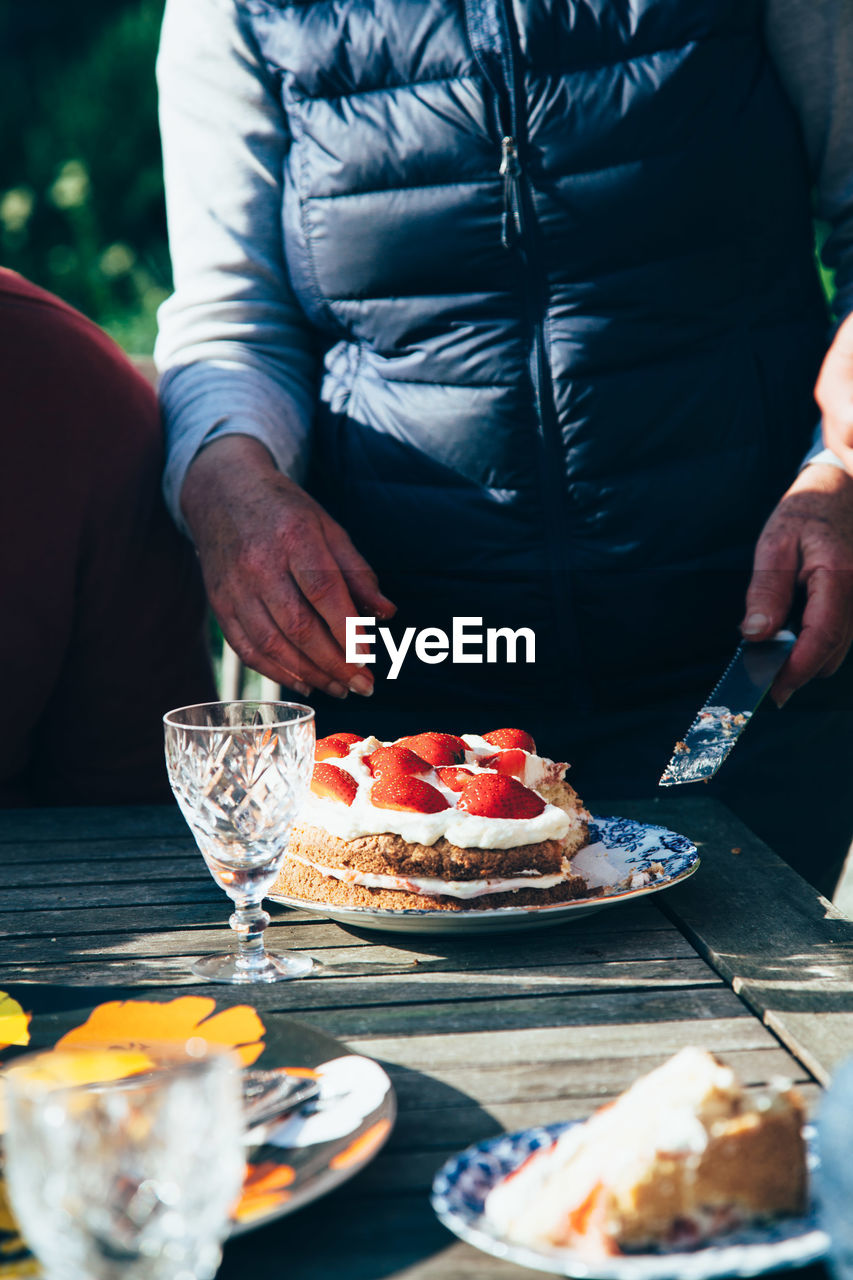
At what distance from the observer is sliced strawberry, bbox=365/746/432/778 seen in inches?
41.9

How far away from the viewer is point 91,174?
15.1 feet

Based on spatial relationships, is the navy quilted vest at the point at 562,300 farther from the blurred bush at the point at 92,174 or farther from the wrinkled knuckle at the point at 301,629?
the blurred bush at the point at 92,174

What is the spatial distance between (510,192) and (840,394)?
18.5 inches

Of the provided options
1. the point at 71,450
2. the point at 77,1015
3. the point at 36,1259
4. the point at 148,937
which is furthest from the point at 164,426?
the point at 36,1259

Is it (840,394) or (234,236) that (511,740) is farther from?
(234,236)

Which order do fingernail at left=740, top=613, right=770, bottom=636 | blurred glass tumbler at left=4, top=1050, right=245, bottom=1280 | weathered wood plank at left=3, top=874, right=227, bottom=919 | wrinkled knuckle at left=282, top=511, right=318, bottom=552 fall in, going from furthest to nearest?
wrinkled knuckle at left=282, top=511, right=318, bottom=552
fingernail at left=740, top=613, right=770, bottom=636
weathered wood plank at left=3, top=874, right=227, bottom=919
blurred glass tumbler at left=4, top=1050, right=245, bottom=1280

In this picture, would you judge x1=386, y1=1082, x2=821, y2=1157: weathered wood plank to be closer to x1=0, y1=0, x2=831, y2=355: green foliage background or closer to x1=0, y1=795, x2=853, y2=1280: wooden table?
x1=0, y1=795, x2=853, y2=1280: wooden table

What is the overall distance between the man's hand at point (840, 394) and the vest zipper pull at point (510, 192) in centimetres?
42

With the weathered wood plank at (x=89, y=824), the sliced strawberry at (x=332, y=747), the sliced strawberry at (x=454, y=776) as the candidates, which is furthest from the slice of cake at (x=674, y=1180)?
the weathered wood plank at (x=89, y=824)

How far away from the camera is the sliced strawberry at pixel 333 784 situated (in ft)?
3.49

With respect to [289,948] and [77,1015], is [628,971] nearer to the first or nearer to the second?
[289,948]

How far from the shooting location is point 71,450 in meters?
1.69

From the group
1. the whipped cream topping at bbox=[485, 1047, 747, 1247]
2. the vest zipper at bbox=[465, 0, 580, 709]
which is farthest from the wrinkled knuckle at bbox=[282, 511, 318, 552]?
the whipped cream topping at bbox=[485, 1047, 747, 1247]

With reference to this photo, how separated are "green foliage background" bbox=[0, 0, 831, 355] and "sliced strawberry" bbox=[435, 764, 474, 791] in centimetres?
375
